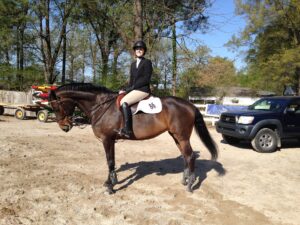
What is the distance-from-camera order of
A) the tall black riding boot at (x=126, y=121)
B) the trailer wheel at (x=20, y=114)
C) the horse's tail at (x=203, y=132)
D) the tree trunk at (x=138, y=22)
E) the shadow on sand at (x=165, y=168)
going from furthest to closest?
the trailer wheel at (x=20, y=114), the tree trunk at (x=138, y=22), the shadow on sand at (x=165, y=168), the horse's tail at (x=203, y=132), the tall black riding boot at (x=126, y=121)

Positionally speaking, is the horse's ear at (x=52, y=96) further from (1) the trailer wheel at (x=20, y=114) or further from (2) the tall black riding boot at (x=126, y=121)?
(1) the trailer wheel at (x=20, y=114)

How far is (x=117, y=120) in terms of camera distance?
6066mm

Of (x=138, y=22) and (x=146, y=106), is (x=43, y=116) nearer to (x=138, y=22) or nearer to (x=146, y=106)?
(x=138, y=22)

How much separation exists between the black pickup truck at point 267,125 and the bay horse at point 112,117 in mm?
4578

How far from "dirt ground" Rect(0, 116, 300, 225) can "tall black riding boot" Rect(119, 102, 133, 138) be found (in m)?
1.09

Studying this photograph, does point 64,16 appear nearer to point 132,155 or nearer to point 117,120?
point 132,155

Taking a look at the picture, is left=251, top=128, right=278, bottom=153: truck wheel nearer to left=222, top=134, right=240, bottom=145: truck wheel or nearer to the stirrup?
left=222, top=134, right=240, bottom=145: truck wheel

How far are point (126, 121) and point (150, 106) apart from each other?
0.59 metres

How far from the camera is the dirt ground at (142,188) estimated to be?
473 cm

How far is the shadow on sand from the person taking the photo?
22.2 ft

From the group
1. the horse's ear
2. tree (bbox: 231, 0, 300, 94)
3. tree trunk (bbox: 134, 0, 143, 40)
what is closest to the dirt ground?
the horse's ear

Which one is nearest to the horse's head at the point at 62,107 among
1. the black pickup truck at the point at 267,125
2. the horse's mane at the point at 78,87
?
the horse's mane at the point at 78,87

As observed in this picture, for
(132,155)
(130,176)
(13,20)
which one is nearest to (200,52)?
(132,155)

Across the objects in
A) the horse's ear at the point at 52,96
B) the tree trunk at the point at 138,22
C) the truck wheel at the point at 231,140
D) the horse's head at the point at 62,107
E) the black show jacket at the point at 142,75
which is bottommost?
the truck wheel at the point at 231,140
